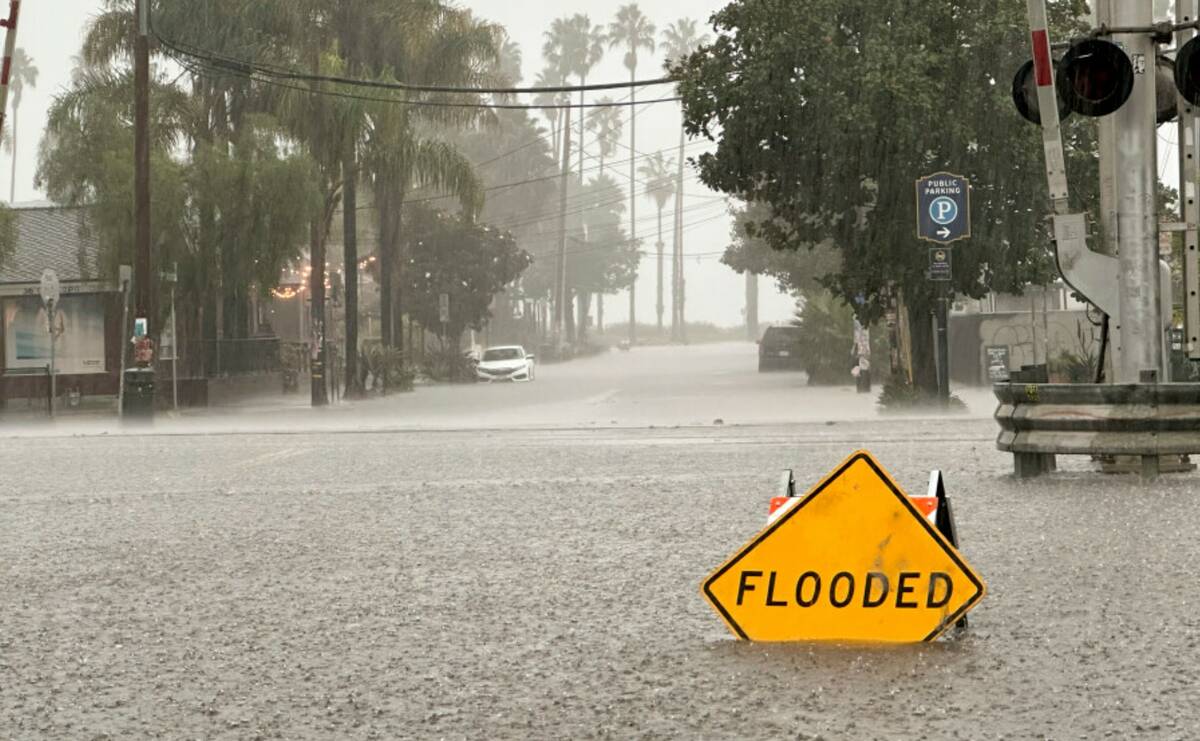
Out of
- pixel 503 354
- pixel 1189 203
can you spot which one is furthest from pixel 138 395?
pixel 503 354

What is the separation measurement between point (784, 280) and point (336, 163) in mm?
28484

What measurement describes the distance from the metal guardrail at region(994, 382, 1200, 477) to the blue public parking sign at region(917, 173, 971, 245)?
45.9ft

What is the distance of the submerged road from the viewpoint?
6.23 metres

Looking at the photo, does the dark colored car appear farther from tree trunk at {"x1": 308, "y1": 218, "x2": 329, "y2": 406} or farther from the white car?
tree trunk at {"x1": 308, "y1": 218, "x2": 329, "y2": 406}

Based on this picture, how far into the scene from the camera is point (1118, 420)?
1392cm

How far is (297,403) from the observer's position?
1677 inches

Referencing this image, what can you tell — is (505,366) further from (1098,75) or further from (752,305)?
(752,305)

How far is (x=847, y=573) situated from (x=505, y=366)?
50.7 meters

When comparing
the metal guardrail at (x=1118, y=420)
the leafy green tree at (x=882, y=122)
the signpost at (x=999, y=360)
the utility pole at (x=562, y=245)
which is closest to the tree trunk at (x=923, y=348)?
the leafy green tree at (x=882, y=122)

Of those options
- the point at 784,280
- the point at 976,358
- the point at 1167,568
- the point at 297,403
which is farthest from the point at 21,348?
the point at 1167,568

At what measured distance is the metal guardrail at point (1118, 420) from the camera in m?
13.8

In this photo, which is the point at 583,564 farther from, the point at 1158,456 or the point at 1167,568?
the point at 1158,456

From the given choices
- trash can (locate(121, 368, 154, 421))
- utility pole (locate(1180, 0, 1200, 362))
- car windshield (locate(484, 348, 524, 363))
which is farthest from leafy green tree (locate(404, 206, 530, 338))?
utility pole (locate(1180, 0, 1200, 362))

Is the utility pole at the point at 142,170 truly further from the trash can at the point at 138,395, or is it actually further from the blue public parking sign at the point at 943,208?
the blue public parking sign at the point at 943,208
